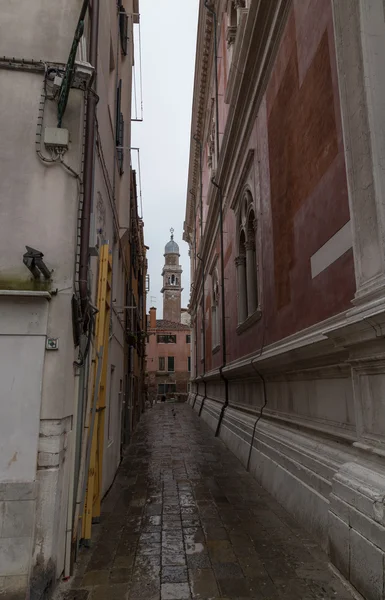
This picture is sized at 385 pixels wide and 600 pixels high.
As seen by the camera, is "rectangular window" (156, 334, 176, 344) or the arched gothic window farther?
"rectangular window" (156, 334, 176, 344)

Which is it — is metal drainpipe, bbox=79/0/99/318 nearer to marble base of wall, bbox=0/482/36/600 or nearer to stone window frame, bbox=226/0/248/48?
marble base of wall, bbox=0/482/36/600

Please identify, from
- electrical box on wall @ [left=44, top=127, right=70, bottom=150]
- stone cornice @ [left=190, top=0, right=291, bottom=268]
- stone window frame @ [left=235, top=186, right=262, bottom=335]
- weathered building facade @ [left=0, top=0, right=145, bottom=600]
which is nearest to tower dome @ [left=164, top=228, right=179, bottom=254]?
stone cornice @ [left=190, top=0, right=291, bottom=268]

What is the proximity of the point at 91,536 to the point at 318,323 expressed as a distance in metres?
3.48

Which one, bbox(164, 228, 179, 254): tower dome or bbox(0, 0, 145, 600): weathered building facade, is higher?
bbox(164, 228, 179, 254): tower dome

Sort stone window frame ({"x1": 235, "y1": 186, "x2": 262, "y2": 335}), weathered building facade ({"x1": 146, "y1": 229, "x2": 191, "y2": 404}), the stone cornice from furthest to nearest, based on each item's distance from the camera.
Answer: weathered building facade ({"x1": 146, "y1": 229, "x2": 191, "y2": 404}), stone window frame ({"x1": 235, "y1": 186, "x2": 262, "y2": 335}), the stone cornice

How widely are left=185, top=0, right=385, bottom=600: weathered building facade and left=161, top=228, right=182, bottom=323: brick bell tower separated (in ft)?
201

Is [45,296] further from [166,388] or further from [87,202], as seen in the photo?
[166,388]

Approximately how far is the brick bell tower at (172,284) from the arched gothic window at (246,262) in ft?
192

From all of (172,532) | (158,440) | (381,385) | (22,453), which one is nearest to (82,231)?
(22,453)

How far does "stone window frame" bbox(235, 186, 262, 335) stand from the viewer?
370 inches

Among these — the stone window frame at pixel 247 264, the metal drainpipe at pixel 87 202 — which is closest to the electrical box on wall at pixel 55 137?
the metal drainpipe at pixel 87 202

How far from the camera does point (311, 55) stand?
17.8 feet

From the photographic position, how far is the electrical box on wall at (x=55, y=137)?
3.90 m

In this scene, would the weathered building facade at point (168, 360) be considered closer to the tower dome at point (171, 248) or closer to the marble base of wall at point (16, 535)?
the tower dome at point (171, 248)
